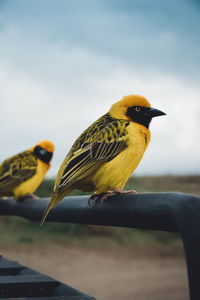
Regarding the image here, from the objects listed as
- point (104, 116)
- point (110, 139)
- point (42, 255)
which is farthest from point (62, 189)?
point (42, 255)

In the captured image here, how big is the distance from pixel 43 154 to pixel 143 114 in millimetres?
3262

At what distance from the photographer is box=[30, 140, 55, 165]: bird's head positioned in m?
A: 5.89

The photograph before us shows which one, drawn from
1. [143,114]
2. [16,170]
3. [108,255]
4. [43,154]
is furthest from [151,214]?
[108,255]

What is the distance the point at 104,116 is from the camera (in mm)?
3082

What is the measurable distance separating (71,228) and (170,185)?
13.6 ft

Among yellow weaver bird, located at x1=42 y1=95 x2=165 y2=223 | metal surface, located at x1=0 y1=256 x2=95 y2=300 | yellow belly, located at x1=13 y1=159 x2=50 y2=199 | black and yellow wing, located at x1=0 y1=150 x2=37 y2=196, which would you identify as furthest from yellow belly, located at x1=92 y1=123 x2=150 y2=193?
black and yellow wing, located at x1=0 y1=150 x2=37 y2=196

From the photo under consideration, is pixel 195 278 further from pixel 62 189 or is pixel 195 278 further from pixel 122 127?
pixel 122 127

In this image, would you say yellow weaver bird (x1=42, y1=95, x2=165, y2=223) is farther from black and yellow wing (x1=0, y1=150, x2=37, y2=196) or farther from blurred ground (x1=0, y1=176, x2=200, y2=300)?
blurred ground (x1=0, y1=176, x2=200, y2=300)

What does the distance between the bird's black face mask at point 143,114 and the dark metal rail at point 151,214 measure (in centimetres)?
91

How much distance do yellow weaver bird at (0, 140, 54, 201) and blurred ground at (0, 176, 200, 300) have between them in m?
5.40

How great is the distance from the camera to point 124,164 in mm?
2564

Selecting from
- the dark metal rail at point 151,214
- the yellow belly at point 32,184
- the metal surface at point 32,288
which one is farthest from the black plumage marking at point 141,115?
the yellow belly at point 32,184

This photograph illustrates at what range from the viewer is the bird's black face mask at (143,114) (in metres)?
2.86

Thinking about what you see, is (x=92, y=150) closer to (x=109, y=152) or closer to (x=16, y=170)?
(x=109, y=152)
